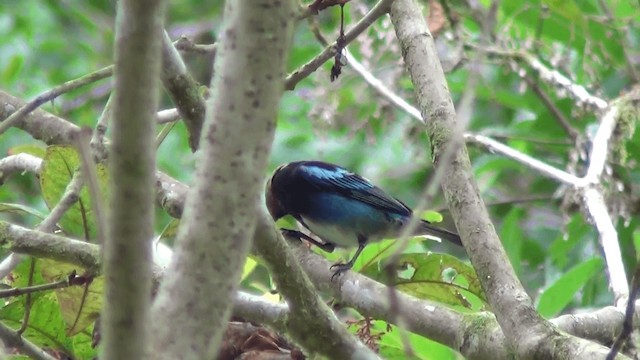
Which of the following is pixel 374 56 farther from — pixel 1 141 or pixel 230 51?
pixel 230 51

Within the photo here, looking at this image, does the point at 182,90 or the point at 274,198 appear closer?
the point at 182,90

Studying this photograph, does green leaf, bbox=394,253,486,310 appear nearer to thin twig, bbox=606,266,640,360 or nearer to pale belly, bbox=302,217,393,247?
thin twig, bbox=606,266,640,360

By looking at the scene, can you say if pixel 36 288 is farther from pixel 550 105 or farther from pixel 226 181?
pixel 550 105

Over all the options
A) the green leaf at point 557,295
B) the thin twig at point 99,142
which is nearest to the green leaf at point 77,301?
the thin twig at point 99,142

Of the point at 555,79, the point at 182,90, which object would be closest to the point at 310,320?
the point at 182,90

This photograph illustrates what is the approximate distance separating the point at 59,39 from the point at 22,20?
Answer: 20.4 inches

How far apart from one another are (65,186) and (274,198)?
2.58 metres

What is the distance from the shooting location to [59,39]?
7734 millimetres

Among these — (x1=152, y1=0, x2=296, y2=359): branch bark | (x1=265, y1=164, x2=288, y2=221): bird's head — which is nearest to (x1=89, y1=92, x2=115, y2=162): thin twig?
(x1=152, y1=0, x2=296, y2=359): branch bark

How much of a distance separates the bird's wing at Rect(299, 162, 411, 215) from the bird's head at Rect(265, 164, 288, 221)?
0.15 m

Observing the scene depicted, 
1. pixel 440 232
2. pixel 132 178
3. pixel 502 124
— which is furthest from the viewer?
pixel 502 124

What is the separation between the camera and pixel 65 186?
8.92 feet

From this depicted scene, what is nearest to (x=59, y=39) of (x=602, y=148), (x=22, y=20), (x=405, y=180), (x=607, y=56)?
(x=22, y=20)

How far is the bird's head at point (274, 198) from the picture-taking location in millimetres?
5121
